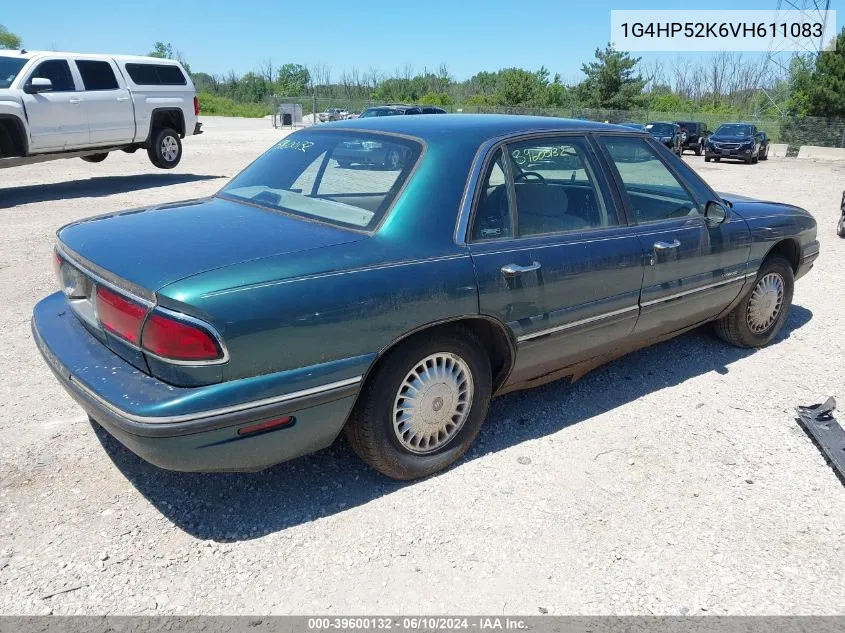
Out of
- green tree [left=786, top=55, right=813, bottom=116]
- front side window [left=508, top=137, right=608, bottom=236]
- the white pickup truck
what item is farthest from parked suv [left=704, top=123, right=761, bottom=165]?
front side window [left=508, top=137, right=608, bottom=236]

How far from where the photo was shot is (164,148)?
1389cm

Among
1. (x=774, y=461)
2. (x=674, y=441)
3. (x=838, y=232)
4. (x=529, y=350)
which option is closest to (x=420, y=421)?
(x=529, y=350)

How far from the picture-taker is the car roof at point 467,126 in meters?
3.34

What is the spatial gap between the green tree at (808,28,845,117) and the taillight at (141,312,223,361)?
44068 millimetres

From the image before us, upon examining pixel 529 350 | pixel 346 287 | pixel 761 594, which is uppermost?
pixel 346 287

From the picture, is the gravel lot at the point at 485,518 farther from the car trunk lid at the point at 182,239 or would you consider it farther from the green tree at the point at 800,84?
the green tree at the point at 800,84

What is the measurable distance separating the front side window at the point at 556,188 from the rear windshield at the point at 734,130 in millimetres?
25218

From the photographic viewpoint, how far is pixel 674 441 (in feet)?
12.2

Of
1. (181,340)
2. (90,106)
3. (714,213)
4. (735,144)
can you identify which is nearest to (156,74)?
(90,106)

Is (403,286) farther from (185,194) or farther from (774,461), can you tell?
(185,194)

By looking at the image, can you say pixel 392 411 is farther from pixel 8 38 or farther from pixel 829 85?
pixel 8 38

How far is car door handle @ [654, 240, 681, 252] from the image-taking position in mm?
3861

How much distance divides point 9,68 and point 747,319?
11239mm

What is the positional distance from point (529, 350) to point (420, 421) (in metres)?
0.67
